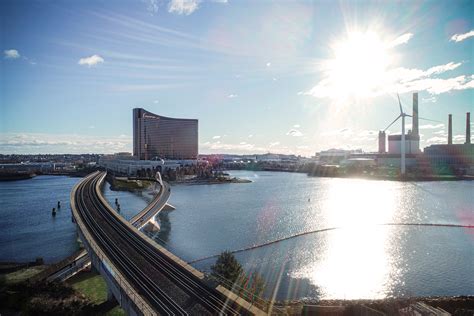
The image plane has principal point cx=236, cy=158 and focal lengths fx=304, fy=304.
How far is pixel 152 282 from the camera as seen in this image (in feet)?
25.1

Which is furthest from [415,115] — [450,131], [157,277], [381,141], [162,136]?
[157,277]

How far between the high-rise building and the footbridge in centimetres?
6590

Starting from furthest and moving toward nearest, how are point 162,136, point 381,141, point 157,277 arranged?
point 381,141, point 162,136, point 157,277

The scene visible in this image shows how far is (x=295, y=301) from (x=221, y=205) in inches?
702

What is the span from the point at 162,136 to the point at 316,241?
67.0 m

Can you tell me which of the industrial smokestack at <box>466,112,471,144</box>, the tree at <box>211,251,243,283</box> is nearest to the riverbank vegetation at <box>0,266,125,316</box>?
the tree at <box>211,251,243,283</box>

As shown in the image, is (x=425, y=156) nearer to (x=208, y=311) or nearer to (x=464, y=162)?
(x=464, y=162)

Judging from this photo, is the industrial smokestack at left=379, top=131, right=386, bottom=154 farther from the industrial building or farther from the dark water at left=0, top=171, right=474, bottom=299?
the dark water at left=0, top=171, right=474, bottom=299

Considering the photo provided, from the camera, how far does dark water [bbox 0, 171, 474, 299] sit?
36.4ft

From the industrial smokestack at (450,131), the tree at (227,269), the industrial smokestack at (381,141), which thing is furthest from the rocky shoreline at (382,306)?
the industrial smokestack at (381,141)

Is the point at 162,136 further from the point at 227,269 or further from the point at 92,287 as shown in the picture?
the point at 227,269

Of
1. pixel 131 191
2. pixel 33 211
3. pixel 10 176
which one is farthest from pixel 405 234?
pixel 10 176

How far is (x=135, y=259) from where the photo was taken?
9266mm

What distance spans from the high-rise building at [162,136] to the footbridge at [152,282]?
216 feet
